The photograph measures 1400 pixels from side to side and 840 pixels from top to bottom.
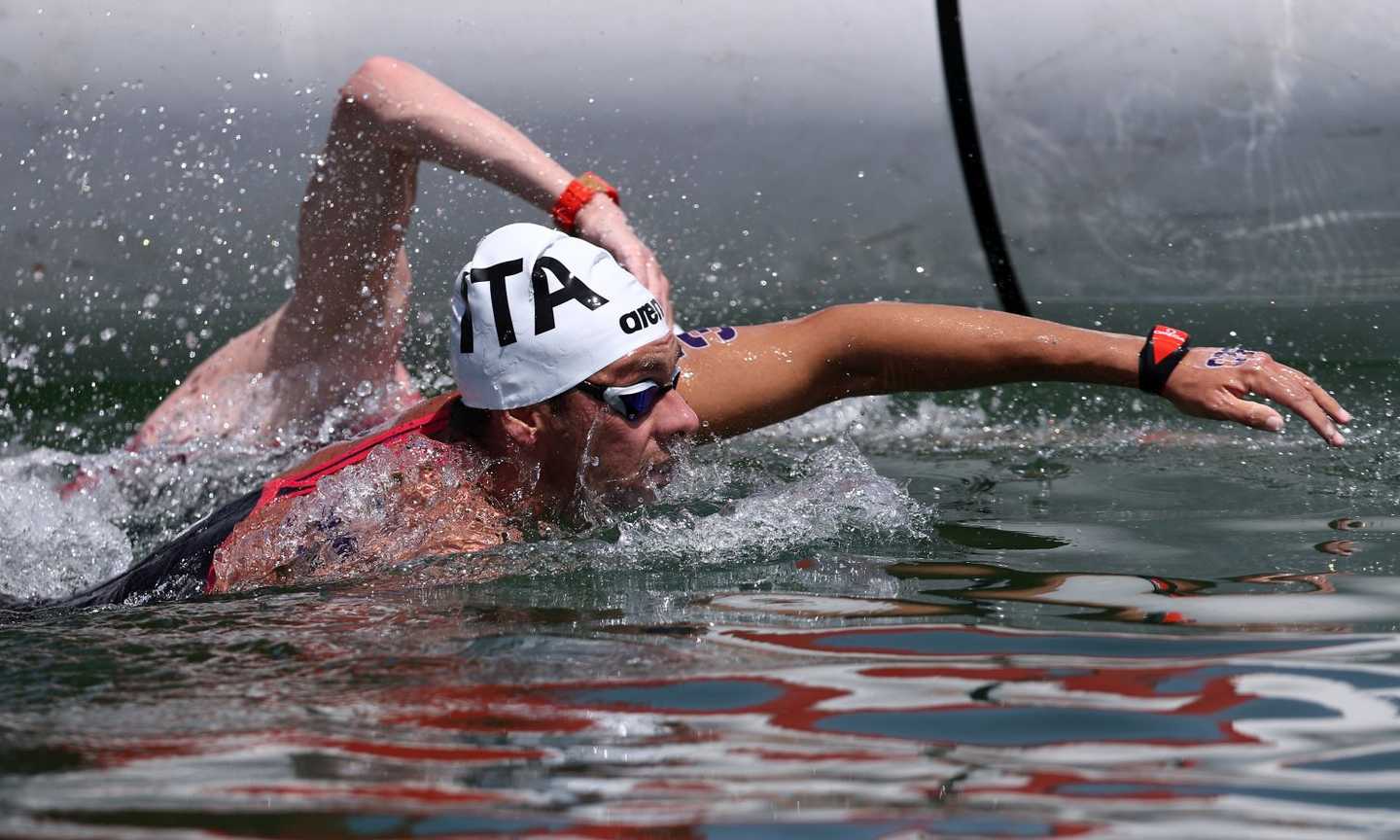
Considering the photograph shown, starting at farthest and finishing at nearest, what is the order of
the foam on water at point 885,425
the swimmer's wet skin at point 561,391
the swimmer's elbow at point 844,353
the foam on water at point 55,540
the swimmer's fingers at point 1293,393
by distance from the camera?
1. the foam on water at point 885,425
2. the foam on water at point 55,540
3. the swimmer's elbow at point 844,353
4. the swimmer's wet skin at point 561,391
5. the swimmer's fingers at point 1293,393

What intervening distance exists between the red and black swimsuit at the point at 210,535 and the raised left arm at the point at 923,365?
2.22 ft

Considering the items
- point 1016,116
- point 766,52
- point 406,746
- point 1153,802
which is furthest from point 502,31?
point 1153,802

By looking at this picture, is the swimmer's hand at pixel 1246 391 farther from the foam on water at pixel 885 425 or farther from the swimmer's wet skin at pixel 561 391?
the foam on water at pixel 885 425

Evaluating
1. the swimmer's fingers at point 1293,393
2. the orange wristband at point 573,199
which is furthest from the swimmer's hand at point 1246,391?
the orange wristband at point 573,199

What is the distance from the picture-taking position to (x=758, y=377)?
387cm

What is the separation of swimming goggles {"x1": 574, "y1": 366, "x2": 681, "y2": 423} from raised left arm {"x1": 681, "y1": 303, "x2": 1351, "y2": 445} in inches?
12.8

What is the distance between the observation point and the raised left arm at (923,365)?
340 cm

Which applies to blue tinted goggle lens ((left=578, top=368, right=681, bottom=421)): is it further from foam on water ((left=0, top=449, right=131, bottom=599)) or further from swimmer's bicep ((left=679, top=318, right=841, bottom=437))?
foam on water ((left=0, top=449, right=131, bottom=599))

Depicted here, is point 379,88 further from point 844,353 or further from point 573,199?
point 844,353

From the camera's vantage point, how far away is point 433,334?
569 centimetres

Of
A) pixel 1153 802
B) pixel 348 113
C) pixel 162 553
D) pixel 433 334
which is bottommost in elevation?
pixel 1153 802

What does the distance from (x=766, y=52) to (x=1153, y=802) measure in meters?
3.78

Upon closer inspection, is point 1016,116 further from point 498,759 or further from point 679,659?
point 498,759

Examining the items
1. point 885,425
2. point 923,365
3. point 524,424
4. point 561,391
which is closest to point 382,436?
point 524,424
